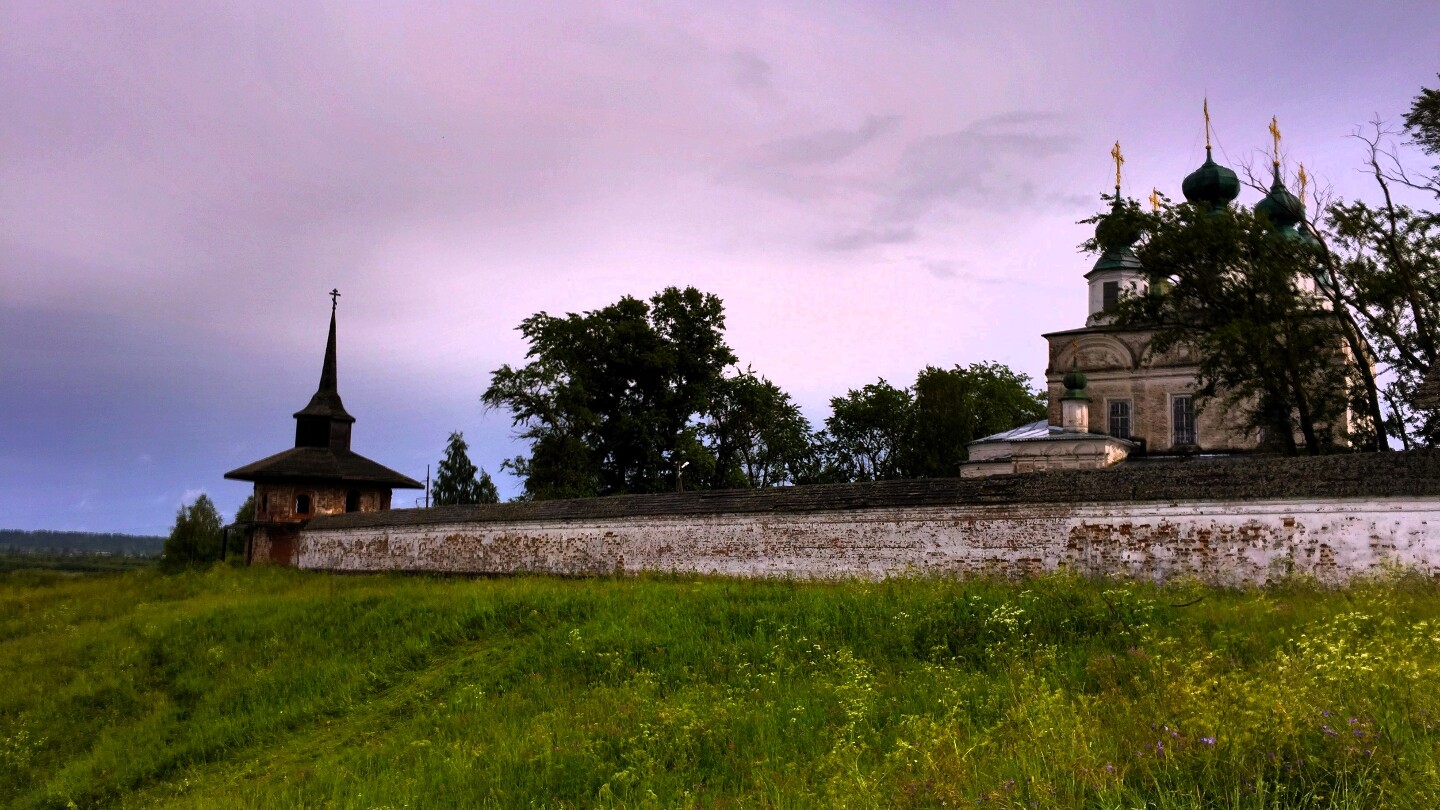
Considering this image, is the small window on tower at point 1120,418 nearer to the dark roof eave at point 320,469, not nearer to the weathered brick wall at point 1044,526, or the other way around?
the weathered brick wall at point 1044,526

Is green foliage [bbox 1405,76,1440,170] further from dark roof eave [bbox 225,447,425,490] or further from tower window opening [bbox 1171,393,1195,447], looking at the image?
dark roof eave [bbox 225,447,425,490]

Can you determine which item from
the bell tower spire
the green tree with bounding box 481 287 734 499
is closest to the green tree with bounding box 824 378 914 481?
the green tree with bounding box 481 287 734 499

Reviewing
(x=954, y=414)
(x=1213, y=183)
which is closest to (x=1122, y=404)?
(x=1213, y=183)

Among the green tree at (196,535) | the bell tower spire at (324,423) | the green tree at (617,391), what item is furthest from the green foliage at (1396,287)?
the green tree at (196,535)

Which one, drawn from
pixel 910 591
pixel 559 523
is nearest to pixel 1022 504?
pixel 910 591

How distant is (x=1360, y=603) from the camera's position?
10227 millimetres

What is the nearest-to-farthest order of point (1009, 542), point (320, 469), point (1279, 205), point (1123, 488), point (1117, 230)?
point (1123, 488) < point (1009, 542) < point (1117, 230) < point (1279, 205) < point (320, 469)

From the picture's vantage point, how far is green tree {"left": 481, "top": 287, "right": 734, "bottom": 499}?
36.0 metres

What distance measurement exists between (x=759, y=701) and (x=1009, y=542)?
20.4 feet

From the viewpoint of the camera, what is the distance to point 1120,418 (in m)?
31.5

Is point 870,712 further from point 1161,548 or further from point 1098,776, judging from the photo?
point 1161,548

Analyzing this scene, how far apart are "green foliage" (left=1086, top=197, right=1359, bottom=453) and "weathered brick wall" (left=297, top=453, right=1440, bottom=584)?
28.4 feet

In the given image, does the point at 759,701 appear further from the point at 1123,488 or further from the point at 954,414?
the point at 954,414

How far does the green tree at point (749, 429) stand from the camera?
136 feet
